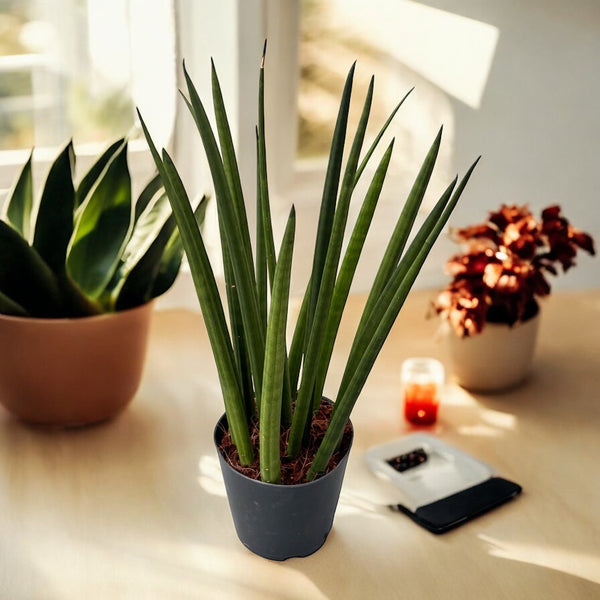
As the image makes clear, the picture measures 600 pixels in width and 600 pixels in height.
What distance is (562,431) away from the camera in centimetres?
120

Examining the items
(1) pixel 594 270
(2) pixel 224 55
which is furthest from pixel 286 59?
(1) pixel 594 270

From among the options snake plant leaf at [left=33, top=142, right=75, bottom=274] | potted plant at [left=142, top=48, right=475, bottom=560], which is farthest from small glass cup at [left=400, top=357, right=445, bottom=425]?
snake plant leaf at [left=33, top=142, right=75, bottom=274]

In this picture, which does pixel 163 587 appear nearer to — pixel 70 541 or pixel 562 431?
pixel 70 541

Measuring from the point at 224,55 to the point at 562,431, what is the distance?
0.76 metres

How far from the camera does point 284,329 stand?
0.79 meters

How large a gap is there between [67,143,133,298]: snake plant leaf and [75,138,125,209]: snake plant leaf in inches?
1.3

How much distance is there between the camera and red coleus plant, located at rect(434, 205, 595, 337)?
1.25m

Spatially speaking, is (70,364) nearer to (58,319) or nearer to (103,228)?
(58,319)

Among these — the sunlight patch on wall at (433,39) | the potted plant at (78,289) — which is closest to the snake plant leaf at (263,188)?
the potted plant at (78,289)

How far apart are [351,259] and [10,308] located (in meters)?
0.45

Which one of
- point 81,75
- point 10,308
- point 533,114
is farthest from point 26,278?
point 533,114

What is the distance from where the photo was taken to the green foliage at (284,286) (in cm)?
78

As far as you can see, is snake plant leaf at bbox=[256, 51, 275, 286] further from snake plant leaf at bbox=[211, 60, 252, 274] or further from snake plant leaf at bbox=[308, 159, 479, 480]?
snake plant leaf at bbox=[308, 159, 479, 480]

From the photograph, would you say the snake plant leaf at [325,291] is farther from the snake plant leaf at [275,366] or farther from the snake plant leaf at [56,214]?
the snake plant leaf at [56,214]
